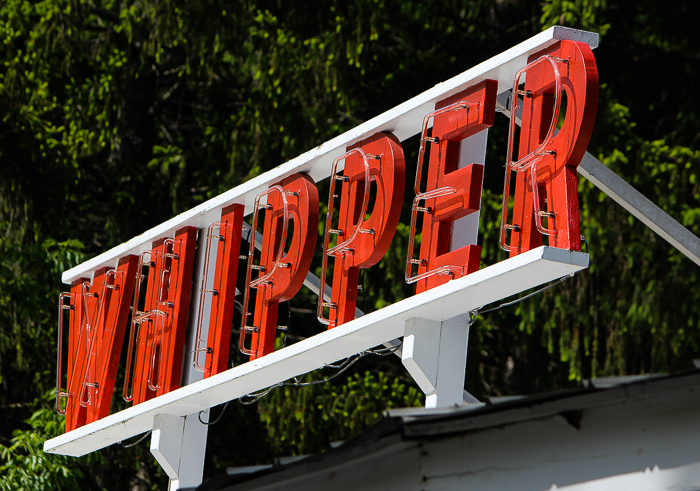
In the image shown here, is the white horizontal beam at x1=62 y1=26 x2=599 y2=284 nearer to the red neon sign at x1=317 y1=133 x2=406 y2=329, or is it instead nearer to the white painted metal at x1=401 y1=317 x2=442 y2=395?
the red neon sign at x1=317 y1=133 x2=406 y2=329

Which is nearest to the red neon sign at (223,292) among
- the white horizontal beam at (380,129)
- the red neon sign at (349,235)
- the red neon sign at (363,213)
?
the red neon sign at (349,235)

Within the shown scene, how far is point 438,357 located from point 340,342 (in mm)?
700

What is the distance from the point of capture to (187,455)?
7.08 m

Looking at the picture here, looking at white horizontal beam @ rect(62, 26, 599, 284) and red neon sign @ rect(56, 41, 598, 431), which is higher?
white horizontal beam @ rect(62, 26, 599, 284)

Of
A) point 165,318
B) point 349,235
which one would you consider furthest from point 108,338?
point 349,235

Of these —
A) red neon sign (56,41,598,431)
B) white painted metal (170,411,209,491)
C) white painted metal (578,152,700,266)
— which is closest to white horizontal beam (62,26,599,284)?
red neon sign (56,41,598,431)

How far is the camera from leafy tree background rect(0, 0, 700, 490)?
12.6 m

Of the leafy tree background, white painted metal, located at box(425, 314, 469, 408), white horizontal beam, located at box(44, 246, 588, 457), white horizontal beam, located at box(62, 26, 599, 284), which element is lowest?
white painted metal, located at box(425, 314, 469, 408)

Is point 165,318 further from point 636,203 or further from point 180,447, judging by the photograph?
point 636,203

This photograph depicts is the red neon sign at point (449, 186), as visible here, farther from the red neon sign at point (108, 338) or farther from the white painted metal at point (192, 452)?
the red neon sign at point (108, 338)

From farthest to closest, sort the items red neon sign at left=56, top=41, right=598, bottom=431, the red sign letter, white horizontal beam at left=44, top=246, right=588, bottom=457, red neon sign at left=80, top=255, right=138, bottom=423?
1. red neon sign at left=80, top=255, right=138, bottom=423
2. red neon sign at left=56, top=41, right=598, bottom=431
3. the red sign letter
4. white horizontal beam at left=44, top=246, right=588, bottom=457

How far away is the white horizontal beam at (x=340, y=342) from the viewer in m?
4.80

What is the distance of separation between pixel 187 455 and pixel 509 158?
3.21 meters

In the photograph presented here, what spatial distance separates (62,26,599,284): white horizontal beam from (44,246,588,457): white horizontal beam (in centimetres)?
113
